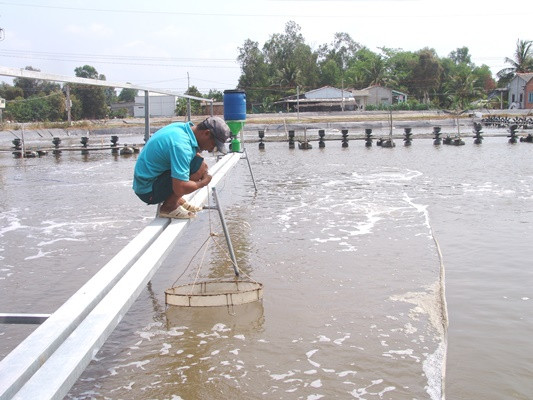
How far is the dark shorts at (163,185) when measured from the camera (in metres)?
4.50

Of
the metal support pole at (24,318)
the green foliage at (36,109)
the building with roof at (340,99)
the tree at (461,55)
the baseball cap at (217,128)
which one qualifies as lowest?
the metal support pole at (24,318)

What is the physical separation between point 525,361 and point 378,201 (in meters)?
5.87

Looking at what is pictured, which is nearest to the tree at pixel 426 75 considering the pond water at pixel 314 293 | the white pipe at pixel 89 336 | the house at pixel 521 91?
the house at pixel 521 91

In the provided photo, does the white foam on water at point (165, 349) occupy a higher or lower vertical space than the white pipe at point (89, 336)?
lower

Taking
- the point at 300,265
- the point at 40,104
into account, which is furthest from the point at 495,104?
the point at 300,265

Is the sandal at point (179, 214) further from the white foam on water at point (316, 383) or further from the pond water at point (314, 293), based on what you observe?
the white foam on water at point (316, 383)

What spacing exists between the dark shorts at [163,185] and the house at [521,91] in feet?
202

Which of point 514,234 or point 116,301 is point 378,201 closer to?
point 514,234

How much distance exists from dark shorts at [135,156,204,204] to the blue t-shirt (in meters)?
0.04

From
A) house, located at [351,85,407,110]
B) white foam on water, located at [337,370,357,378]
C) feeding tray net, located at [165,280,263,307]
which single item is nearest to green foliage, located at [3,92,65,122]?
house, located at [351,85,407,110]

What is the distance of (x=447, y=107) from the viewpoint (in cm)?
6325

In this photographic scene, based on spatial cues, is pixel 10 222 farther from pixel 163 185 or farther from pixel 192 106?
pixel 192 106

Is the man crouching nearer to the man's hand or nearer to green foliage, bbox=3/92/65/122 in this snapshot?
the man's hand

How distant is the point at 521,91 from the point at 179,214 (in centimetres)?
6528
